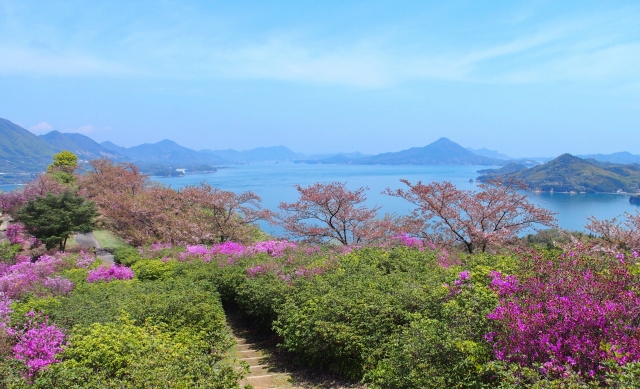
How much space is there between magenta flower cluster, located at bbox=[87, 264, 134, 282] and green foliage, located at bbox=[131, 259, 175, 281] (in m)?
0.47

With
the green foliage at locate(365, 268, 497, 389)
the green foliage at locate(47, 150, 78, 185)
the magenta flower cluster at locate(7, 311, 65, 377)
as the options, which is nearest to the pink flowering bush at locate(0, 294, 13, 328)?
the magenta flower cluster at locate(7, 311, 65, 377)

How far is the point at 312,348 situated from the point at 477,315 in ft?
8.07

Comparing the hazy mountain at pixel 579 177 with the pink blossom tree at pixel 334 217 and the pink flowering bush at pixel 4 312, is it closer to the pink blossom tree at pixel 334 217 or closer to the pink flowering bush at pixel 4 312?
the pink blossom tree at pixel 334 217

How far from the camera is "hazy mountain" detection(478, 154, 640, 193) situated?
254 ft

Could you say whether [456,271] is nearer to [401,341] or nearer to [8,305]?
[401,341]

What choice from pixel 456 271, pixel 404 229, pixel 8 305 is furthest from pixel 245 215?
pixel 456 271

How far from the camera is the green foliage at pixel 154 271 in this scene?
38.1 ft

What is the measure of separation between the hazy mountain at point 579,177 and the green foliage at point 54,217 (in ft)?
223

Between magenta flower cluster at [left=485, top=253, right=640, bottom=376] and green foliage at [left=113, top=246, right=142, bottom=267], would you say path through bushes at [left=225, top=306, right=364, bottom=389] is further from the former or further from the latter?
green foliage at [left=113, top=246, right=142, bottom=267]

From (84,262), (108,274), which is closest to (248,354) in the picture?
(108,274)

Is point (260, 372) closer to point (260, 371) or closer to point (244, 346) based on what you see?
point (260, 371)

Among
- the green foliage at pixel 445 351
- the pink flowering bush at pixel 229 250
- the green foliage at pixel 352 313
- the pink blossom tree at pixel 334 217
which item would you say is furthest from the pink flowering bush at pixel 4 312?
the pink blossom tree at pixel 334 217

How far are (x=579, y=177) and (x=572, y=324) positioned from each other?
94.8 metres

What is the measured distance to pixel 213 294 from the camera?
27.4 ft
